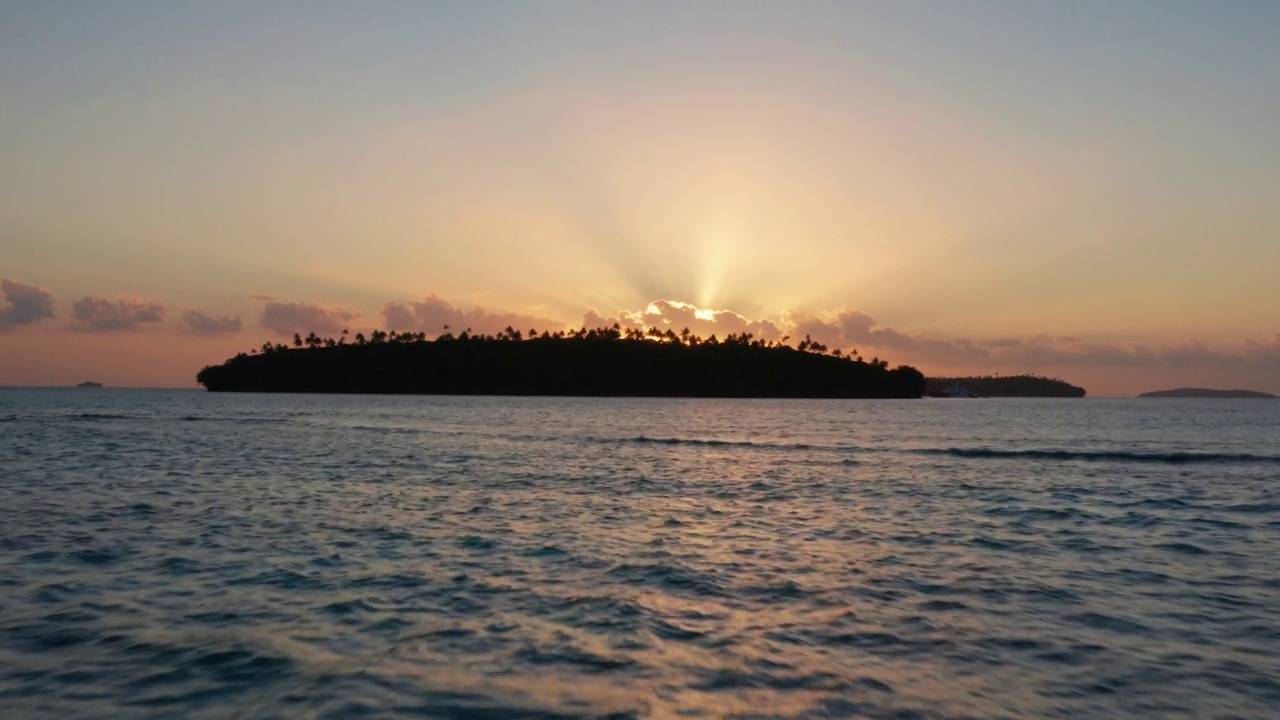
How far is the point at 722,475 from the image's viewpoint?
152 ft

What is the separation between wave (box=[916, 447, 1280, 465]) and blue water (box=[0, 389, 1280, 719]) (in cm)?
1696

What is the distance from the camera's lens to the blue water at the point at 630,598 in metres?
12.4

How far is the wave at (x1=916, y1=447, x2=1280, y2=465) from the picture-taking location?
186ft

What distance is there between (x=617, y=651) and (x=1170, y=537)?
758 inches

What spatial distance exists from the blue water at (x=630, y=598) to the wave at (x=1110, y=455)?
16964 mm

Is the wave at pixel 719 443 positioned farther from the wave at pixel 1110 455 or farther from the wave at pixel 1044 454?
the wave at pixel 1110 455

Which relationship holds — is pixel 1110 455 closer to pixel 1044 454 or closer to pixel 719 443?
pixel 1044 454

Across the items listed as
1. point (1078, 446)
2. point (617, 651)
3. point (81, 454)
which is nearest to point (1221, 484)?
point (1078, 446)

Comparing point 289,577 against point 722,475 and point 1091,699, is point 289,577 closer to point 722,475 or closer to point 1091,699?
point 1091,699

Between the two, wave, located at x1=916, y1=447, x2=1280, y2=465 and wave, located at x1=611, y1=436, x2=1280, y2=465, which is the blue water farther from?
wave, located at x1=611, y1=436, x2=1280, y2=465

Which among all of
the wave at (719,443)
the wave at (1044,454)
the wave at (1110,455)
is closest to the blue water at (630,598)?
the wave at (1110,455)

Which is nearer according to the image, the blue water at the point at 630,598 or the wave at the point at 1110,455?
the blue water at the point at 630,598

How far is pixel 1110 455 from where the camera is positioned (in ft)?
196

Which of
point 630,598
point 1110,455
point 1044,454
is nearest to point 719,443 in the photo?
point 1044,454
